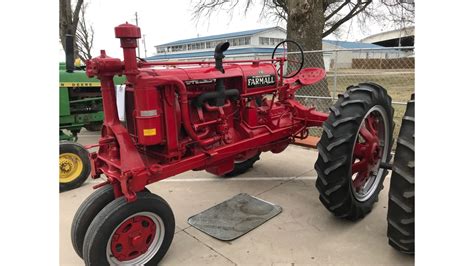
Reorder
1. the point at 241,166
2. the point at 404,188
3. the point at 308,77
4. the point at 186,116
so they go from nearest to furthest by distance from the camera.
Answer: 1. the point at 404,188
2. the point at 186,116
3. the point at 308,77
4. the point at 241,166

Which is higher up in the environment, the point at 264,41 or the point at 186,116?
the point at 264,41

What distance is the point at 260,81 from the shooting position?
3.48m

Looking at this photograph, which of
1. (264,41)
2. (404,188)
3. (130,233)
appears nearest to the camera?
(404,188)

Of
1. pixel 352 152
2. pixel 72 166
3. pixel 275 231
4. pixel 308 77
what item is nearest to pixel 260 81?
pixel 308 77

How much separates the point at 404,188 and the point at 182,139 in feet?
5.60

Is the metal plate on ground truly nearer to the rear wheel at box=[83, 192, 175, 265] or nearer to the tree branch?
the rear wheel at box=[83, 192, 175, 265]

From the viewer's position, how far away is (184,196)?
3.76m

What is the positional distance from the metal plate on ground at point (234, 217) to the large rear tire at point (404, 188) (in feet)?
3.83

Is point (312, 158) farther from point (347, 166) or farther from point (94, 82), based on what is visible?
point (94, 82)

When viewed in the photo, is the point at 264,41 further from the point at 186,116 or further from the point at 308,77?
the point at 186,116

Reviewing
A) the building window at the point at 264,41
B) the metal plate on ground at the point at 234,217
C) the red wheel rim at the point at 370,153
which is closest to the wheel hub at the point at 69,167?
the metal plate on ground at the point at 234,217

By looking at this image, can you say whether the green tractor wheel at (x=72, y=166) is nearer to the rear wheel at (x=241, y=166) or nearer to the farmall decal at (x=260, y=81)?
the rear wheel at (x=241, y=166)

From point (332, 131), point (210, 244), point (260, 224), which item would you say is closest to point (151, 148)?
point (210, 244)

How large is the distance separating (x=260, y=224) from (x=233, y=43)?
33956 millimetres
